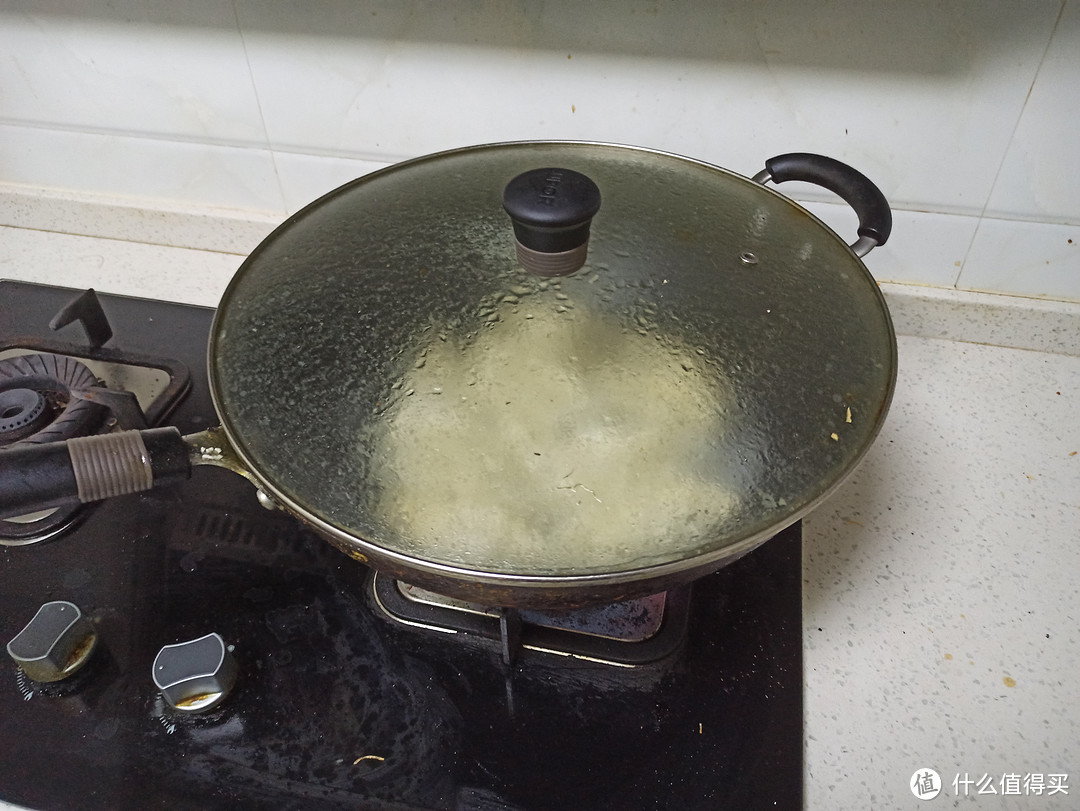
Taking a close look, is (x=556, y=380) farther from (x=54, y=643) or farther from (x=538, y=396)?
(x=54, y=643)

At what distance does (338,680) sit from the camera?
2.17 feet

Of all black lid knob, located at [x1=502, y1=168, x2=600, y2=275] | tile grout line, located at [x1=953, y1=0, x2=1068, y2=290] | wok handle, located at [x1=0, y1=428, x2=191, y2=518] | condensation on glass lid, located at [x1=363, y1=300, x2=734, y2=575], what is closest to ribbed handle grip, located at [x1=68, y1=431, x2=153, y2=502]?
wok handle, located at [x1=0, y1=428, x2=191, y2=518]

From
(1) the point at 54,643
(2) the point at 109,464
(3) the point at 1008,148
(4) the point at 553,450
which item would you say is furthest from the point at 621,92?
(1) the point at 54,643

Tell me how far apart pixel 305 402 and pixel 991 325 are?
833 millimetres

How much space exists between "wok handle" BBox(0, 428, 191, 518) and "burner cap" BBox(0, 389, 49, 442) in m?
0.32

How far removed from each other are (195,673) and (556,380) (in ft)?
1.23

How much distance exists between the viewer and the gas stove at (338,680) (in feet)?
1.97

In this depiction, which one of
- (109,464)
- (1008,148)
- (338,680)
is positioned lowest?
(338,680)

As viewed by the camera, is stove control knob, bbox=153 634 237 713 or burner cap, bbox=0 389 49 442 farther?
burner cap, bbox=0 389 49 442

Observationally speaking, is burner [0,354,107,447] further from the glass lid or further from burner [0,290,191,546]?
the glass lid

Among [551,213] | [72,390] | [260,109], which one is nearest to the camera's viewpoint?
[551,213]

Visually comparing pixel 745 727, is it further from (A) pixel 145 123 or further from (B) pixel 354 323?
(A) pixel 145 123

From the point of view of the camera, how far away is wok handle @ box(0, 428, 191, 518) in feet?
1.60

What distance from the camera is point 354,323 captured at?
1.81 feet
